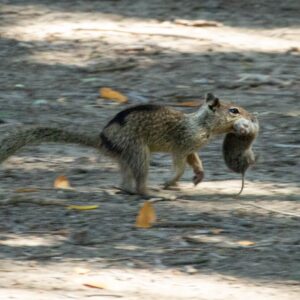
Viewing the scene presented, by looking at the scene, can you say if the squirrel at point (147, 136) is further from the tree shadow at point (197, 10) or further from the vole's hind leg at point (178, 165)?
the tree shadow at point (197, 10)

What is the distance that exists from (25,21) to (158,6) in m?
1.57

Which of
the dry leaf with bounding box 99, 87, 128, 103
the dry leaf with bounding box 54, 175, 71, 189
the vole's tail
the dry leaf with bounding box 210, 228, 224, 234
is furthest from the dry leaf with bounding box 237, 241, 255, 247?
the dry leaf with bounding box 99, 87, 128, 103

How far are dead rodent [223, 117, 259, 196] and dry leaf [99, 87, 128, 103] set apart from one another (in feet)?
9.21

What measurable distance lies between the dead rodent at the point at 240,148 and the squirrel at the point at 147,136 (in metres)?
0.04

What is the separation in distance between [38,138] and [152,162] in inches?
55.2

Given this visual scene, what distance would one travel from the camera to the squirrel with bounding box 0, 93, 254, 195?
780 cm

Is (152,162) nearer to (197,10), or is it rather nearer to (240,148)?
(240,148)

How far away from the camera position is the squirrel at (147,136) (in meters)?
7.80

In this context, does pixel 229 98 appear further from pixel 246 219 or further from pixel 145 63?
pixel 246 219

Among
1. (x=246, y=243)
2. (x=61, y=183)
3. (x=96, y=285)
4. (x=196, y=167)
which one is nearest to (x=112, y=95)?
(x=61, y=183)

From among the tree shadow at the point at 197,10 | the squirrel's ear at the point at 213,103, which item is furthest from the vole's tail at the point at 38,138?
the tree shadow at the point at 197,10

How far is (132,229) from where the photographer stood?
721 centimetres

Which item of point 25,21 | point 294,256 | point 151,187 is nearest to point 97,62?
point 25,21

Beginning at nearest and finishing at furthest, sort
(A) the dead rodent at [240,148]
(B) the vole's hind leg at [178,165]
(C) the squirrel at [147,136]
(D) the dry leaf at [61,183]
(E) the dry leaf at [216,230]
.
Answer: (E) the dry leaf at [216,230], (C) the squirrel at [147,136], (B) the vole's hind leg at [178,165], (A) the dead rodent at [240,148], (D) the dry leaf at [61,183]
